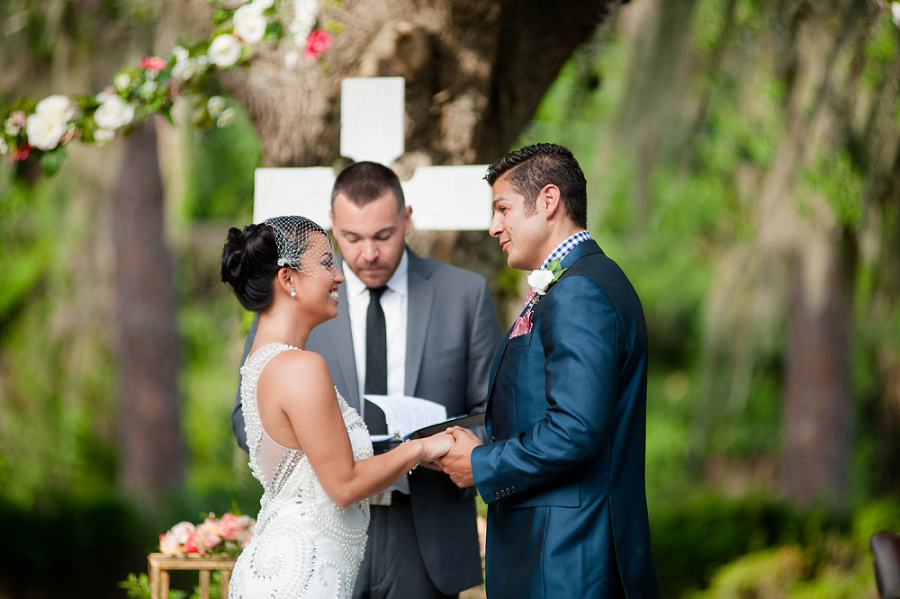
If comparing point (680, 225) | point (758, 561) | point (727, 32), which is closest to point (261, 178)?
point (727, 32)

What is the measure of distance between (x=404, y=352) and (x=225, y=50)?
1423 millimetres

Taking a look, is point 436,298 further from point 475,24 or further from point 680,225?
point 680,225

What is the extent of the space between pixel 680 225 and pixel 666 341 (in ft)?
9.12

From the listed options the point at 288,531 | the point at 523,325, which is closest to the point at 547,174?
the point at 523,325

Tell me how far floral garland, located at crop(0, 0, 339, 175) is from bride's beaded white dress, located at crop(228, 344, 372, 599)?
64.1 inches

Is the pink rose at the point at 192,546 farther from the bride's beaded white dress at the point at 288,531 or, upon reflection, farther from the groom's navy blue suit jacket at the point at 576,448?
the groom's navy blue suit jacket at the point at 576,448

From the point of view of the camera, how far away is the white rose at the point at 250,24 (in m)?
3.92

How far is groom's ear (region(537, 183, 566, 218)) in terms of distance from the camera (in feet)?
8.60

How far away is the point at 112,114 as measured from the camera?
13.2 ft

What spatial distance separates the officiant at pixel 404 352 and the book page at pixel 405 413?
0.15 meters

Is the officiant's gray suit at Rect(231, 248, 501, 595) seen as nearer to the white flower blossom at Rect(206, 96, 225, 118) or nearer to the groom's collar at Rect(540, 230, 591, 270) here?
the groom's collar at Rect(540, 230, 591, 270)

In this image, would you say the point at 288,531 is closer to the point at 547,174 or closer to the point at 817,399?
the point at 547,174

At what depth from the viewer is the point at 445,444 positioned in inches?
110

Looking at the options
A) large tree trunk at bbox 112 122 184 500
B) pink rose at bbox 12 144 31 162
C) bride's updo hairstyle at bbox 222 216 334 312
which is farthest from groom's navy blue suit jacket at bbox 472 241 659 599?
large tree trunk at bbox 112 122 184 500
